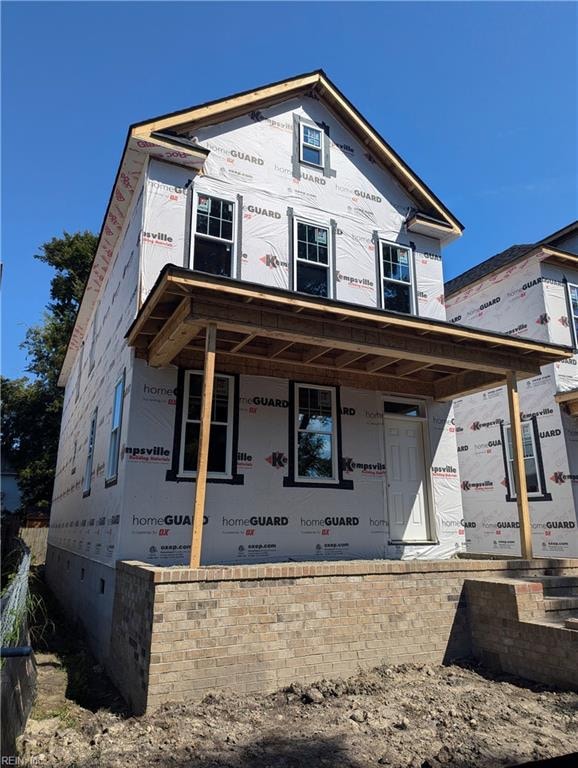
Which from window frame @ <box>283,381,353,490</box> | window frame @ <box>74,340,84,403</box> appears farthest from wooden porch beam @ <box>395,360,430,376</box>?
window frame @ <box>74,340,84,403</box>

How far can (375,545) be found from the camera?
9062 millimetres

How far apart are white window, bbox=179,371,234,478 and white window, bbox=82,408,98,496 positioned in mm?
4108

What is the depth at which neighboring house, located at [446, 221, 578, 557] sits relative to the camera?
12078 millimetres

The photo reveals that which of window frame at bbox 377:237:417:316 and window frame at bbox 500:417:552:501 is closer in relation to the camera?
window frame at bbox 377:237:417:316

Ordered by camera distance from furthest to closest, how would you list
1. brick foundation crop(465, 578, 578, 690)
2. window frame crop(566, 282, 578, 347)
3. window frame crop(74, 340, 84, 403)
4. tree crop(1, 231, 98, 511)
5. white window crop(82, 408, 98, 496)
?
tree crop(1, 231, 98, 511)
window frame crop(74, 340, 84, 403)
window frame crop(566, 282, 578, 347)
white window crop(82, 408, 98, 496)
brick foundation crop(465, 578, 578, 690)

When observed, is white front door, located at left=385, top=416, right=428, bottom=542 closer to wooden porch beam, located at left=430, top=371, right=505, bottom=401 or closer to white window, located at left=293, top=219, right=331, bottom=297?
wooden porch beam, located at left=430, top=371, right=505, bottom=401

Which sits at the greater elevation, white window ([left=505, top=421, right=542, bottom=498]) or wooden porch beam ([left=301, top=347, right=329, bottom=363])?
wooden porch beam ([left=301, top=347, right=329, bottom=363])

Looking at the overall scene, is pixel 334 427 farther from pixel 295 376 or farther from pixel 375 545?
pixel 375 545

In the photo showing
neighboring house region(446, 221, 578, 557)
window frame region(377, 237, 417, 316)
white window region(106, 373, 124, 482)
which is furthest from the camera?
neighboring house region(446, 221, 578, 557)

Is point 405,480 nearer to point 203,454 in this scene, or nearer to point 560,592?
point 560,592

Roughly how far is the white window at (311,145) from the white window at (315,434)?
478 cm

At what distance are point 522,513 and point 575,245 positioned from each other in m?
10.2

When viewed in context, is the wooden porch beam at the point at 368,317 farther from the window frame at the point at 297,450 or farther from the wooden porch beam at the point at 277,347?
the window frame at the point at 297,450

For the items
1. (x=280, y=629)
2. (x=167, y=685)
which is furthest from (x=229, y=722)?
(x=280, y=629)
